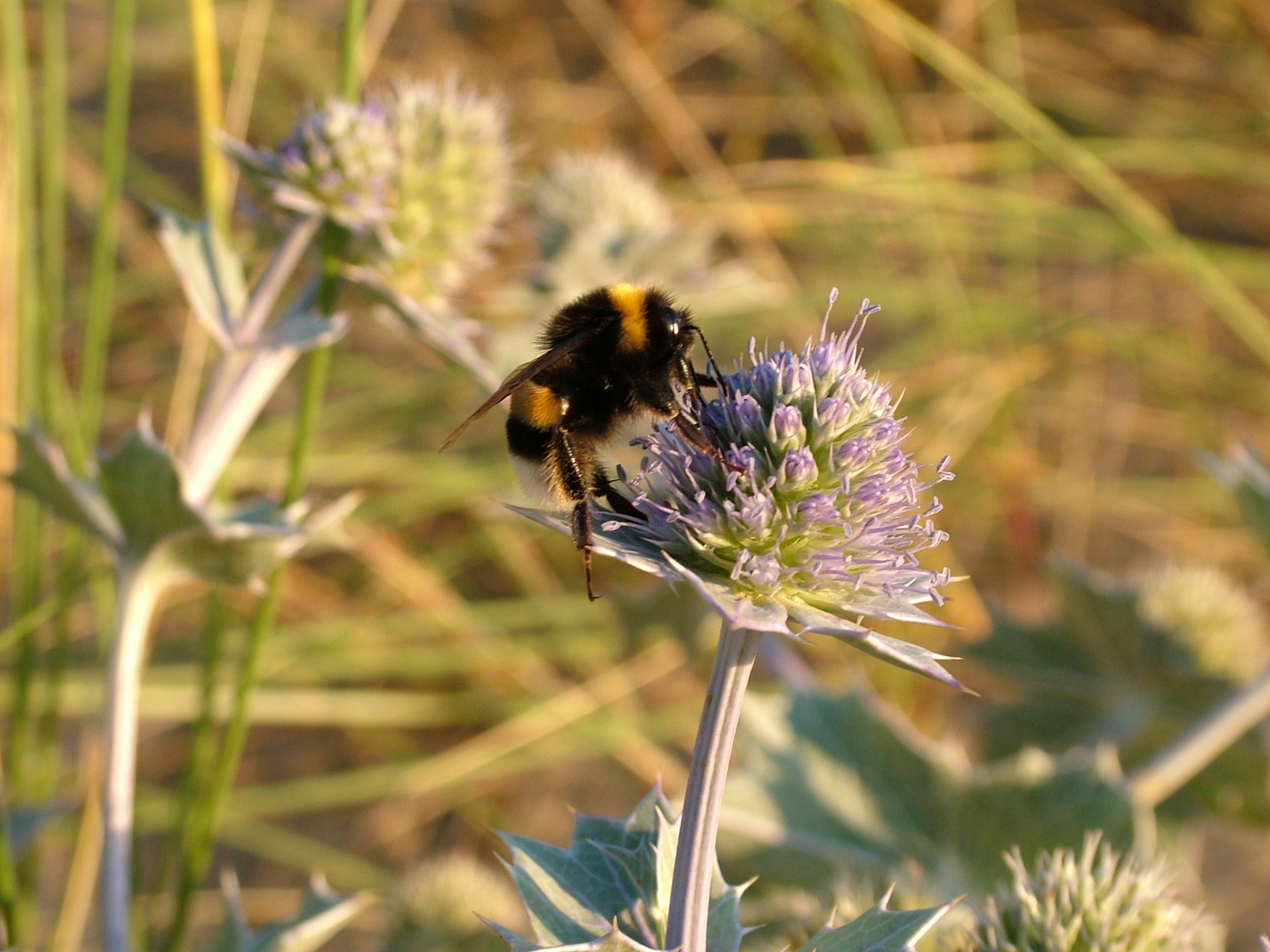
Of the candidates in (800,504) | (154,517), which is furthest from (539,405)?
(154,517)

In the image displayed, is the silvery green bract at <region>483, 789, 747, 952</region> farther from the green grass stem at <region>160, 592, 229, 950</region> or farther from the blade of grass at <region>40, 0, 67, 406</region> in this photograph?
the blade of grass at <region>40, 0, 67, 406</region>

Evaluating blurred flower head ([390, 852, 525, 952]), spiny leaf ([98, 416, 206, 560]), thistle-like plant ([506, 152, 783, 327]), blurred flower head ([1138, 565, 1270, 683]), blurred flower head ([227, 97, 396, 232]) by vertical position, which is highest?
thistle-like plant ([506, 152, 783, 327])

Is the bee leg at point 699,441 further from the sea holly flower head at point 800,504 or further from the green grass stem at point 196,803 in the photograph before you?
the green grass stem at point 196,803

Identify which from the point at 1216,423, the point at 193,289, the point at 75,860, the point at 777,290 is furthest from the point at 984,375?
the point at 75,860

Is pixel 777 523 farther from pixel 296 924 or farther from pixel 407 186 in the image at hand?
pixel 407 186

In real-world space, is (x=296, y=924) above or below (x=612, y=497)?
below

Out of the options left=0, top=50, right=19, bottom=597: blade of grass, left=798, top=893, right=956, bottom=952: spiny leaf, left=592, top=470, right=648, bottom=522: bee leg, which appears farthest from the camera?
left=0, top=50, right=19, bottom=597: blade of grass

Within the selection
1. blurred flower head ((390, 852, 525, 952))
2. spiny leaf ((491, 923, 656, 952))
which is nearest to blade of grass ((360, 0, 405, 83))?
blurred flower head ((390, 852, 525, 952))
